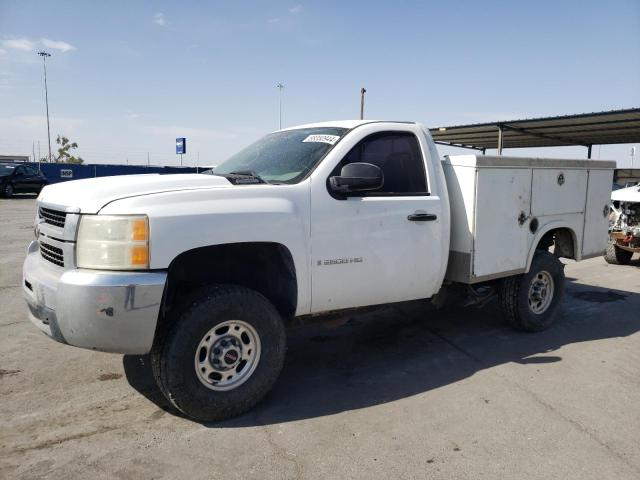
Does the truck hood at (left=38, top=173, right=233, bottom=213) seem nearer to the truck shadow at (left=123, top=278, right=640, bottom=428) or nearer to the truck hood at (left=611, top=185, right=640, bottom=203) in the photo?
the truck shadow at (left=123, top=278, right=640, bottom=428)

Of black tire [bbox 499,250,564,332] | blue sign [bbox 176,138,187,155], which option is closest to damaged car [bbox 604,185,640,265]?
black tire [bbox 499,250,564,332]

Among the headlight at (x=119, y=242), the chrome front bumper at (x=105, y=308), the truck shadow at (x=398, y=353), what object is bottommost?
the truck shadow at (x=398, y=353)

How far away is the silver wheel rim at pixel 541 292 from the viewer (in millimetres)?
5172

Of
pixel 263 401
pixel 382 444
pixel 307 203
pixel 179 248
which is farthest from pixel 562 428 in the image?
pixel 179 248

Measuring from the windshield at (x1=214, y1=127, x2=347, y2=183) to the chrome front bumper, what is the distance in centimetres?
129

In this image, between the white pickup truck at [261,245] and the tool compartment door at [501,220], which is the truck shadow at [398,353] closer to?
the white pickup truck at [261,245]

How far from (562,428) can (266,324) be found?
205cm

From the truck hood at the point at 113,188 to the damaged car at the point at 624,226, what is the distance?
25.8 ft

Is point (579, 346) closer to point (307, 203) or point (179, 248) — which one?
point (307, 203)

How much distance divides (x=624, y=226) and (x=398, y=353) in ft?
21.6

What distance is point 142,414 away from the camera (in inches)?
130

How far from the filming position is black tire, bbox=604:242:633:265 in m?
9.15

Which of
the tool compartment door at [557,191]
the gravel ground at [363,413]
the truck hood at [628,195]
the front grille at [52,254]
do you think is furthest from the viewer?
the truck hood at [628,195]

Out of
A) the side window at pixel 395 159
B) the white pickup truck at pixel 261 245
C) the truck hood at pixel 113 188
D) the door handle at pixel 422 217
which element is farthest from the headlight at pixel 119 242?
the door handle at pixel 422 217
